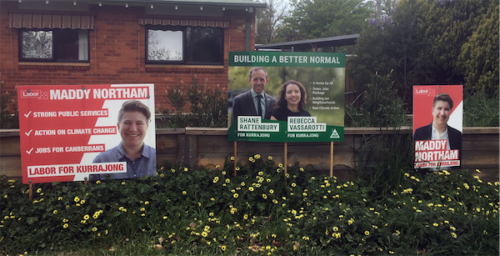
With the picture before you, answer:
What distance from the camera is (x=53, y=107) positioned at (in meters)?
4.53

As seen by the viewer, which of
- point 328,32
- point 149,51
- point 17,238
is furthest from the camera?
point 328,32

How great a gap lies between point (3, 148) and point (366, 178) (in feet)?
13.5

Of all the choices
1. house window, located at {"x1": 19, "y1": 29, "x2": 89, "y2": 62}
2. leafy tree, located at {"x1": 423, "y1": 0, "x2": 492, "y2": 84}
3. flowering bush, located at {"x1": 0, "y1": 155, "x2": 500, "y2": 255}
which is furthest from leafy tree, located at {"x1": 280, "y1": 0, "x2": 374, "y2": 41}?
flowering bush, located at {"x1": 0, "y1": 155, "x2": 500, "y2": 255}

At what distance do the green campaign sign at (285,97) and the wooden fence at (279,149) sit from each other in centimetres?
22

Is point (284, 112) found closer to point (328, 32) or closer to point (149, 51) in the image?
point (149, 51)

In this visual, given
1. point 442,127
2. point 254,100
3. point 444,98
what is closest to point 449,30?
point 444,98

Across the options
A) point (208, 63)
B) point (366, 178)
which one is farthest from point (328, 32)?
point (366, 178)

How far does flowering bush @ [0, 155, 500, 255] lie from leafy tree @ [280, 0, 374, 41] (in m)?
31.2

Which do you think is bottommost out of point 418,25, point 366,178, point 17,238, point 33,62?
point 17,238

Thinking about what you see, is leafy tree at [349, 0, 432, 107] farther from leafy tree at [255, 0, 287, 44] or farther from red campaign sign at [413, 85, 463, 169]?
leafy tree at [255, 0, 287, 44]

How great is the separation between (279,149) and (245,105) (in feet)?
2.29

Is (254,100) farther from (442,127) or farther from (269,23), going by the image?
(269,23)

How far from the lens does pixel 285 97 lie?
501 centimetres

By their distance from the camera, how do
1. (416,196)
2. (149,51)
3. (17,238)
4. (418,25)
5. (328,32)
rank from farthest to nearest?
(328,32)
(149,51)
(418,25)
(416,196)
(17,238)
